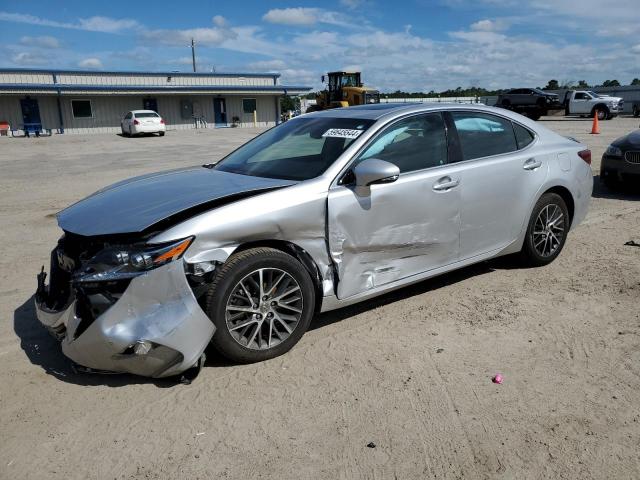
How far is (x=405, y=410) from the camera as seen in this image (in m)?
2.99

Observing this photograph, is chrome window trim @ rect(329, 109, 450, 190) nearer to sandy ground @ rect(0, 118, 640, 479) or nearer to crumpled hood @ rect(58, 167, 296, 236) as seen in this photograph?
crumpled hood @ rect(58, 167, 296, 236)

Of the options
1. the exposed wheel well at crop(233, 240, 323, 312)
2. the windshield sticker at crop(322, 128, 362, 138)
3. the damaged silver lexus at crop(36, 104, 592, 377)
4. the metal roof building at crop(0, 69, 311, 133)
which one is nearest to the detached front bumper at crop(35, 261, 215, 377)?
the damaged silver lexus at crop(36, 104, 592, 377)

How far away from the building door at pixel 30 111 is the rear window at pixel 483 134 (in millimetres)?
37747

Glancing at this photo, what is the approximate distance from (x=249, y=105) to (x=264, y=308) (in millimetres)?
43550

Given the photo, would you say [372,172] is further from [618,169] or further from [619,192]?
[619,192]

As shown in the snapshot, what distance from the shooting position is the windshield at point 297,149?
3.99m

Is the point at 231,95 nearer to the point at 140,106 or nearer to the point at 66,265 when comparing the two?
the point at 140,106

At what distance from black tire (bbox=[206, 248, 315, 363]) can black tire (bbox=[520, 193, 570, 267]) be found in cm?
→ 250

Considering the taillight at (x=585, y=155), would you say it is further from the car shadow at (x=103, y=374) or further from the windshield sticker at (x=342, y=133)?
the windshield sticker at (x=342, y=133)

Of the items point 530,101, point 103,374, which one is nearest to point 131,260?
point 103,374

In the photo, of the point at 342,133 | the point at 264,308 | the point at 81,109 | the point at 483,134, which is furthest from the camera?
the point at 81,109

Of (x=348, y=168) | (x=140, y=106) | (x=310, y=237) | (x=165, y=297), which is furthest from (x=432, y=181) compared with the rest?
(x=140, y=106)

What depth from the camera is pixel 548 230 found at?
519 centimetres

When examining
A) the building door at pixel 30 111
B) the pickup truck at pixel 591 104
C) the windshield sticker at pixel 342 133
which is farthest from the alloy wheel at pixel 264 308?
the building door at pixel 30 111
